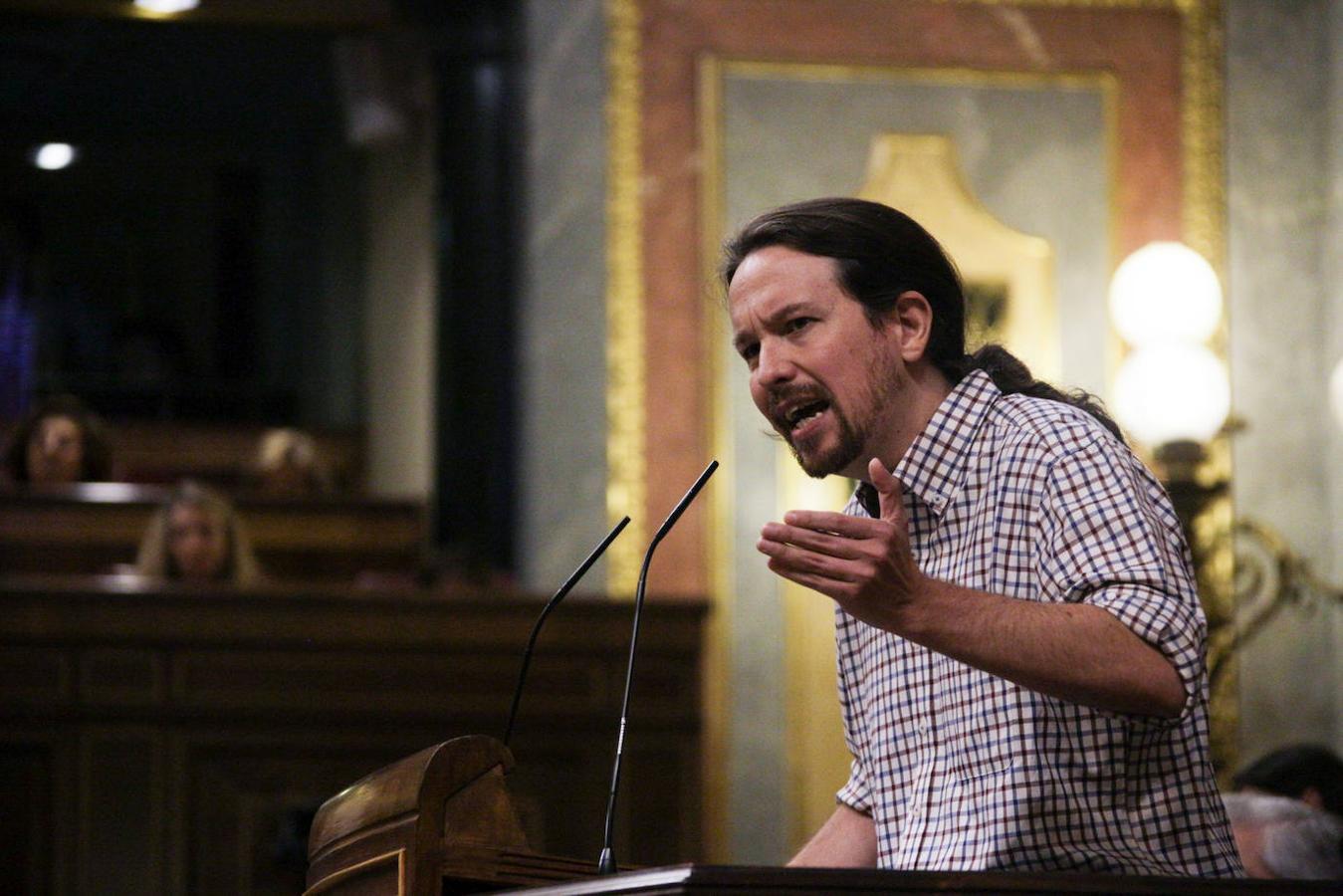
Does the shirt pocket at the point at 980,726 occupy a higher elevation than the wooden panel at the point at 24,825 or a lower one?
higher

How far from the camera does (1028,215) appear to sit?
680 cm

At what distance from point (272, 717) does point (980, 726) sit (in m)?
3.54

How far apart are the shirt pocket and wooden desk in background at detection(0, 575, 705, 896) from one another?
10.6 ft

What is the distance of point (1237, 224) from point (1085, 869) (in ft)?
17.4

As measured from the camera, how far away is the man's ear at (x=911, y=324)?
88.7 inches

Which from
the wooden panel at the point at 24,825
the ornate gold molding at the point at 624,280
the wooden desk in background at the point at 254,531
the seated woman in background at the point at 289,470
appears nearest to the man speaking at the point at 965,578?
the wooden panel at the point at 24,825

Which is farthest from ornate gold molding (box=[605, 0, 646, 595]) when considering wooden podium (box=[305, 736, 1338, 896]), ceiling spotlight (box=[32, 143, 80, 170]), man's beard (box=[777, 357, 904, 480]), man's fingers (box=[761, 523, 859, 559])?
ceiling spotlight (box=[32, 143, 80, 170])

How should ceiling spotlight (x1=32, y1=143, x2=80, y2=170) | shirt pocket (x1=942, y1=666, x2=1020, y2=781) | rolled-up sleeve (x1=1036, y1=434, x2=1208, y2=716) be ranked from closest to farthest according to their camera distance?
1. rolled-up sleeve (x1=1036, y1=434, x2=1208, y2=716)
2. shirt pocket (x1=942, y1=666, x2=1020, y2=781)
3. ceiling spotlight (x1=32, y1=143, x2=80, y2=170)

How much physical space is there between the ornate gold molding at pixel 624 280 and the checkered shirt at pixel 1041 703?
14.1 ft

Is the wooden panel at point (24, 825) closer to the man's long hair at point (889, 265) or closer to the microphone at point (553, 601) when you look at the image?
the microphone at point (553, 601)

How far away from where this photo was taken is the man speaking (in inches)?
72.1

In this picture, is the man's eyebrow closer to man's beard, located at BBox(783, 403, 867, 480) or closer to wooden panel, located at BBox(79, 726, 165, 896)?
man's beard, located at BBox(783, 403, 867, 480)

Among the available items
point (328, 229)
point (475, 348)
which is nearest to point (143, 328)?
point (328, 229)

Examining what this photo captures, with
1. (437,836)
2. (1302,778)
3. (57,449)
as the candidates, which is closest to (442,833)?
(437,836)
